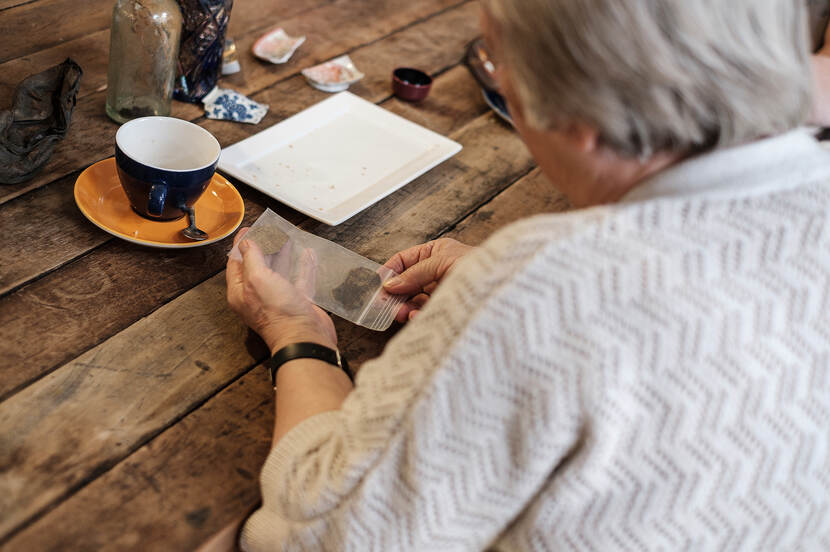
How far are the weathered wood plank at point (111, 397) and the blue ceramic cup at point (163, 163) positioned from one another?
12 centimetres

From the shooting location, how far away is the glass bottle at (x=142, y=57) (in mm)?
1231

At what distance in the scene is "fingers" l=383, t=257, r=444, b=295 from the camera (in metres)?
1.09

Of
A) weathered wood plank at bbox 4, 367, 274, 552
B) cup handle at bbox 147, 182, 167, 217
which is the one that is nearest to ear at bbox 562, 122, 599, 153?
weathered wood plank at bbox 4, 367, 274, 552

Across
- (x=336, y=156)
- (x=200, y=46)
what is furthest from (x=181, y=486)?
(x=200, y=46)

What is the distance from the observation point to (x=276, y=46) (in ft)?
5.31

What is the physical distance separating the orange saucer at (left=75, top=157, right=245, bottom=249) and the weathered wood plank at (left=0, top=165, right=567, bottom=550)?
261 mm

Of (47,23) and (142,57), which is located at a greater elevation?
(142,57)

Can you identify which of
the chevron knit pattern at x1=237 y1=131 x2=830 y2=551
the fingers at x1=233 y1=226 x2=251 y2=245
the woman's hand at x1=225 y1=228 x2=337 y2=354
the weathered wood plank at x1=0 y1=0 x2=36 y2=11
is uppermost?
the chevron knit pattern at x1=237 y1=131 x2=830 y2=551

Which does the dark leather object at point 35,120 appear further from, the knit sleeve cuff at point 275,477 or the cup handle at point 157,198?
the knit sleeve cuff at point 275,477

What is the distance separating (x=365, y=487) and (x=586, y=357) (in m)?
0.25

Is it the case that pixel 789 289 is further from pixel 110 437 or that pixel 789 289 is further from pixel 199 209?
pixel 199 209

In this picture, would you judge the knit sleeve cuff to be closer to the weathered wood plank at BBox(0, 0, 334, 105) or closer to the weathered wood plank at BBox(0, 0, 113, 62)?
the weathered wood plank at BBox(0, 0, 334, 105)

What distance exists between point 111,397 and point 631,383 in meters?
0.57

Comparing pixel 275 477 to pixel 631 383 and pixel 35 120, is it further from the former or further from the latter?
pixel 35 120
